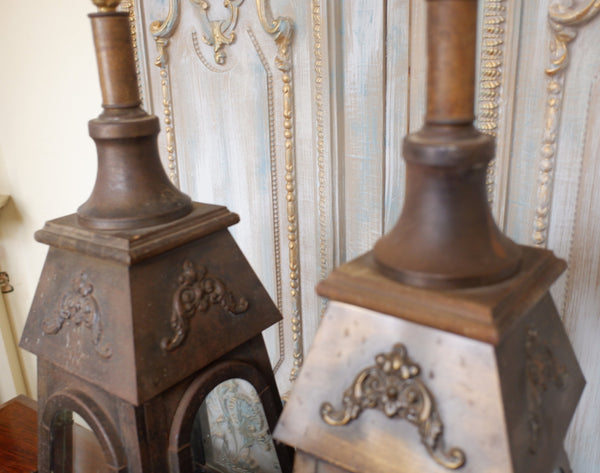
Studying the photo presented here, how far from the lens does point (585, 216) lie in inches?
41.1

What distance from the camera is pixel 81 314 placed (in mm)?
890

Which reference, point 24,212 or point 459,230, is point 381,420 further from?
point 24,212

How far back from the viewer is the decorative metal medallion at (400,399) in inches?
24.3

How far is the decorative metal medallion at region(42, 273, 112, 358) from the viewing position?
861mm

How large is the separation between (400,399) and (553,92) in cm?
68

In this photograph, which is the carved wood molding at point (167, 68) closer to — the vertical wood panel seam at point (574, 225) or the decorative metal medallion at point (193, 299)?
the decorative metal medallion at point (193, 299)

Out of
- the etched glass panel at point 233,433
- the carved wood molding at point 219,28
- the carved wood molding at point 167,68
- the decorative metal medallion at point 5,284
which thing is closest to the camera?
the etched glass panel at point 233,433

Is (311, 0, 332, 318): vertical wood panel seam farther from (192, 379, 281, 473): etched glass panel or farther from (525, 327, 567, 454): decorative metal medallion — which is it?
(525, 327, 567, 454): decorative metal medallion

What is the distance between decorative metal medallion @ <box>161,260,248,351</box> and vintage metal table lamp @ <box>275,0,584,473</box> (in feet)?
0.84

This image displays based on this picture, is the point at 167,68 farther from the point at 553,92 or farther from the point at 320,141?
the point at 553,92

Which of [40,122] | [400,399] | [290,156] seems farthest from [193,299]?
[40,122]

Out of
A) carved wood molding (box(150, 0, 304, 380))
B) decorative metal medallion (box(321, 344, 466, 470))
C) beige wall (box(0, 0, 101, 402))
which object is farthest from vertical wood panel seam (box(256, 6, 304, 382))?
decorative metal medallion (box(321, 344, 466, 470))

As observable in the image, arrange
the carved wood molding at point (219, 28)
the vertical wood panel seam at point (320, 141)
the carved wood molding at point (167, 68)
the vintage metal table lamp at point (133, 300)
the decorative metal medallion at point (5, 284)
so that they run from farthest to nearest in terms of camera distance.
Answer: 1. the decorative metal medallion at point (5, 284)
2. the carved wood molding at point (167, 68)
3. the carved wood molding at point (219, 28)
4. the vertical wood panel seam at point (320, 141)
5. the vintage metal table lamp at point (133, 300)

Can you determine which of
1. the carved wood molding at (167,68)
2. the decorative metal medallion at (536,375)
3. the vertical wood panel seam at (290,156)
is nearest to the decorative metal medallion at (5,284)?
the carved wood molding at (167,68)
